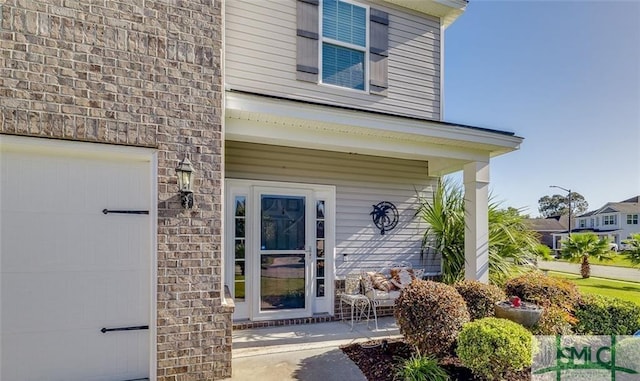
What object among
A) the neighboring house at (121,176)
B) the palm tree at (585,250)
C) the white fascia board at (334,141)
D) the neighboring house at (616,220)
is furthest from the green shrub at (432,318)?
the neighboring house at (616,220)

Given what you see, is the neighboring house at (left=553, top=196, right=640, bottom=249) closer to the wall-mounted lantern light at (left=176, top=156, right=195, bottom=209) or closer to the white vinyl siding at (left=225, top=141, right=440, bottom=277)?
the white vinyl siding at (left=225, top=141, right=440, bottom=277)

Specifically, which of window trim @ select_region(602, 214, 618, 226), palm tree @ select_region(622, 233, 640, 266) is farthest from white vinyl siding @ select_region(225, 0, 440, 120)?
window trim @ select_region(602, 214, 618, 226)

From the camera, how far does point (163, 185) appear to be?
3.38 metres

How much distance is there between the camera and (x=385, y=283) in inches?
215

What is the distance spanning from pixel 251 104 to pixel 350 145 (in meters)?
1.50

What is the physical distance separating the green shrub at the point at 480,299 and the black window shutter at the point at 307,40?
389 centimetres


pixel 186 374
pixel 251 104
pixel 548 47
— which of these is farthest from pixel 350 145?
pixel 548 47

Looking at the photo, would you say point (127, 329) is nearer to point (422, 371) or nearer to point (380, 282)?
point (422, 371)

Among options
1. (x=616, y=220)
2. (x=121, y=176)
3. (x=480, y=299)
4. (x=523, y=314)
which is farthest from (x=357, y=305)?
(x=616, y=220)

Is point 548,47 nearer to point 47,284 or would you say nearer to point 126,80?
point 126,80

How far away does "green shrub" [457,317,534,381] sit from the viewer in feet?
9.96

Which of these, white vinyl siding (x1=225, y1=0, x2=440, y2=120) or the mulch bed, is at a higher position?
A: white vinyl siding (x1=225, y1=0, x2=440, y2=120)

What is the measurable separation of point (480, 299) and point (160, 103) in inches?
165

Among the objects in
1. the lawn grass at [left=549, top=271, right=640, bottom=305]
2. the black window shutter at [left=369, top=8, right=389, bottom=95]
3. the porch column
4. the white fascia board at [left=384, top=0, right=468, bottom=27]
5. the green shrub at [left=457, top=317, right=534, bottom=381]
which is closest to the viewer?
the green shrub at [left=457, top=317, right=534, bottom=381]
